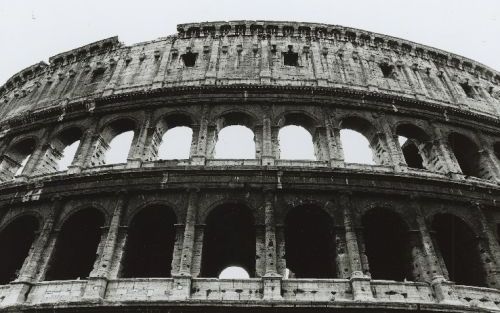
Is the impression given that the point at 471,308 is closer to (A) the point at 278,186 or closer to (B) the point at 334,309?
(B) the point at 334,309

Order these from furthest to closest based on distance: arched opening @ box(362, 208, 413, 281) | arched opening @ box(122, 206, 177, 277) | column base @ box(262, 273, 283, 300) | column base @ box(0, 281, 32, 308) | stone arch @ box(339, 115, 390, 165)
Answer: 1. stone arch @ box(339, 115, 390, 165)
2. arched opening @ box(122, 206, 177, 277)
3. arched opening @ box(362, 208, 413, 281)
4. column base @ box(0, 281, 32, 308)
5. column base @ box(262, 273, 283, 300)

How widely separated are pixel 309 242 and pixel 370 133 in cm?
404

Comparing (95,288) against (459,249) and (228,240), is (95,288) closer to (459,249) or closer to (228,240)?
(228,240)

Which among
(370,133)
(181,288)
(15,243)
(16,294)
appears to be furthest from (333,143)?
(15,243)

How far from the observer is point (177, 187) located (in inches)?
401

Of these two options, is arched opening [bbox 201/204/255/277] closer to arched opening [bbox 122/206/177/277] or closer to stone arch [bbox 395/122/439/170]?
arched opening [bbox 122/206/177/277]

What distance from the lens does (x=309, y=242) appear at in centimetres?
1089

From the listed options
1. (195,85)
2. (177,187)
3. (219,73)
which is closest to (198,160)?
(177,187)

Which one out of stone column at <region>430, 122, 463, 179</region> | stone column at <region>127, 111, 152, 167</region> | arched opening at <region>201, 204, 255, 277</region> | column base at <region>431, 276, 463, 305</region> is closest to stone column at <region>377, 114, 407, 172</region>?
stone column at <region>430, 122, 463, 179</region>

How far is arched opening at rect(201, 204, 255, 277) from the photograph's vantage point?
1037cm

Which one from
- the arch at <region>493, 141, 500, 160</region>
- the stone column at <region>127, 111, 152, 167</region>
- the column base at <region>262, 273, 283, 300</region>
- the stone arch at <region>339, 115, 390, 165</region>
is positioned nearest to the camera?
the column base at <region>262, 273, 283, 300</region>

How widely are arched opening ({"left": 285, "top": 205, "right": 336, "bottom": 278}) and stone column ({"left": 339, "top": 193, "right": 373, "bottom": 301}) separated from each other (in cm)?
47

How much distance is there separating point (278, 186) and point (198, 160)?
2290 millimetres

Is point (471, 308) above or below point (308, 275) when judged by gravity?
below
